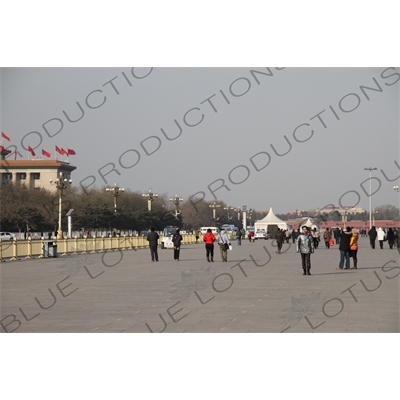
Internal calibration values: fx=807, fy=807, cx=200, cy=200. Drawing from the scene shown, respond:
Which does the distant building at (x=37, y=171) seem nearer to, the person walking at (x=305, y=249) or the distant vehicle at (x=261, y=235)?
the distant vehicle at (x=261, y=235)

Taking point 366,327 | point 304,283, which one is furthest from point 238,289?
point 366,327

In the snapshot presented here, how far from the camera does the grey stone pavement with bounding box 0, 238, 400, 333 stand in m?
11.8

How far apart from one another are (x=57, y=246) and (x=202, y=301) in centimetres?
2374

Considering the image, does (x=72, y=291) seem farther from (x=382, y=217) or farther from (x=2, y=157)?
(x=382, y=217)

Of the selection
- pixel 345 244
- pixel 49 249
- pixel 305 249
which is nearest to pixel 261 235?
pixel 49 249

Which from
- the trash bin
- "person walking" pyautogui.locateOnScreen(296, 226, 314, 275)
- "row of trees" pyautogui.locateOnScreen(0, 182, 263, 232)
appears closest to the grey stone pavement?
"person walking" pyautogui.locateOnScreen(296, 226, 314, 275)

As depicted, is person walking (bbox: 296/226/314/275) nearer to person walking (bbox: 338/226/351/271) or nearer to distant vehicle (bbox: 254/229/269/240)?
person walking (bbox: 338/226/351/271)

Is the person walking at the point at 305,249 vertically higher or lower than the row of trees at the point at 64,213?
lower

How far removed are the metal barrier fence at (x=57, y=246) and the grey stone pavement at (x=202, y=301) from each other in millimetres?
7574

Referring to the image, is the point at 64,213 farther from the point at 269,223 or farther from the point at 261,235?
the point at 269,223

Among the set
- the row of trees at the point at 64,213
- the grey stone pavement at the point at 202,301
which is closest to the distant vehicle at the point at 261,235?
the row of trees at the point at 64,213

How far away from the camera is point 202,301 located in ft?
50.4

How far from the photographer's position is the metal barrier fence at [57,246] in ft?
110

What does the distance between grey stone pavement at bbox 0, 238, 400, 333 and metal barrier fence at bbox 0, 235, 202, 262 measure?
7574 mm
